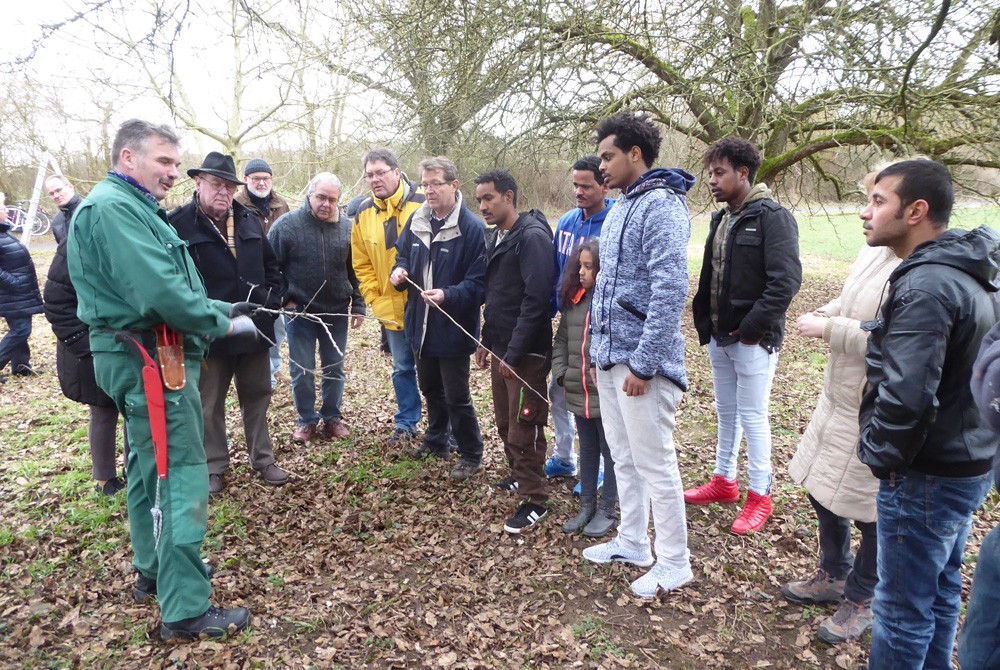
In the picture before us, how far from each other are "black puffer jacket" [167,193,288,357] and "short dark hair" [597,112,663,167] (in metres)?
2.63

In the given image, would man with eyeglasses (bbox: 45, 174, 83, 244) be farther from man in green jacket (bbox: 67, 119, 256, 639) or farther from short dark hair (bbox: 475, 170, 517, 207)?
short dark hair (bbox: 475, 170, 517, 207)

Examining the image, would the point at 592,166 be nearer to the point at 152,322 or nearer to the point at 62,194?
the point at 152,322

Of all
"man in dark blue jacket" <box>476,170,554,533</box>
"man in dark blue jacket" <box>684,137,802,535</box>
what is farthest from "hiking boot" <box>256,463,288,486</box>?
"man in dark blue jacket" <box>684,137,802,535</box>

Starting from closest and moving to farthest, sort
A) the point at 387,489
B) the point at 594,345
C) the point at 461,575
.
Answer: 1. the point at 594,345
2. the point at 461,575
3. the point at 387,489

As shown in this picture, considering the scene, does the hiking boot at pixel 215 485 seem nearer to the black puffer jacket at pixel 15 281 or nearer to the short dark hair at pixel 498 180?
the short dark hair at pixel 498 180

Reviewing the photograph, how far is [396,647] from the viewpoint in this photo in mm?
2889

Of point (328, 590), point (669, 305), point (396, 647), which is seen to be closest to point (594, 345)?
point (669, 305)

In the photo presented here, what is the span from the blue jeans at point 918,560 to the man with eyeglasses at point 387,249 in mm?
3680

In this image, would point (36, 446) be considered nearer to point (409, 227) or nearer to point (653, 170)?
point (409, 227)

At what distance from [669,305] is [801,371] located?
5.67m

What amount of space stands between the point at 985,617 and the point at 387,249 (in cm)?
420

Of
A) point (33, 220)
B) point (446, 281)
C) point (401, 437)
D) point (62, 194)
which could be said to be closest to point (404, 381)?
point (401, 437)

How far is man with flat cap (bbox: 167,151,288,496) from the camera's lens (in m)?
3.89

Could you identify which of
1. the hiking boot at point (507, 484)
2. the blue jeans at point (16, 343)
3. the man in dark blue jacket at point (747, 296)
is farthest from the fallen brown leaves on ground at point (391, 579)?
the blue jeans at point (16, 343)
